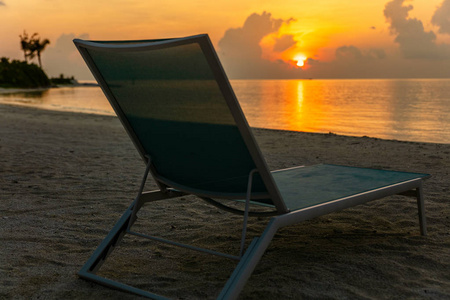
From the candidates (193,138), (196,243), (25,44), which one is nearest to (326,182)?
(196,243)

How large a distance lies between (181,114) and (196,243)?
4.10ft

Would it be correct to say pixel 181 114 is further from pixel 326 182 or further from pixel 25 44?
pixel 25 44

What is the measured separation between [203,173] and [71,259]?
A: 1.11 m

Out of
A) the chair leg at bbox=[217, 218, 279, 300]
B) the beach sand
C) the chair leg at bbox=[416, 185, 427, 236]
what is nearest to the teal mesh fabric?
the chair leg at bbox=[217, 218, 279, 300]

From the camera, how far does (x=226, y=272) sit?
2.80 meters

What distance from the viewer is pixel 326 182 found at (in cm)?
322

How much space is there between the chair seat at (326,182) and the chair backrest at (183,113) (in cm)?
39

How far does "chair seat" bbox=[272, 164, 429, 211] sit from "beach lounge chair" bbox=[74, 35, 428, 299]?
1 cm

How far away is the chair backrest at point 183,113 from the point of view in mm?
2100

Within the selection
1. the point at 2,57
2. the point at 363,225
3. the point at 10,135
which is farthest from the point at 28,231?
Answer: the point at 2,57

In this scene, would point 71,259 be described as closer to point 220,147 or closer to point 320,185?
point 220,147

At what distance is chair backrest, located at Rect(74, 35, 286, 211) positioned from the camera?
210cm

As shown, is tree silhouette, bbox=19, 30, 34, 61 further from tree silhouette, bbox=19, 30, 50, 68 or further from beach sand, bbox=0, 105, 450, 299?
beach sand, bbox=0, 105, 450, 299

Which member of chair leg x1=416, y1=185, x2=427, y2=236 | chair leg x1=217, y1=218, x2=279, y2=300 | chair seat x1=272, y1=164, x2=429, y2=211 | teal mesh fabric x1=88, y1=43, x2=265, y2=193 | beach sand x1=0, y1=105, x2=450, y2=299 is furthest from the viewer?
chair leg x1=416, y1=185, x2=427, y2=236
